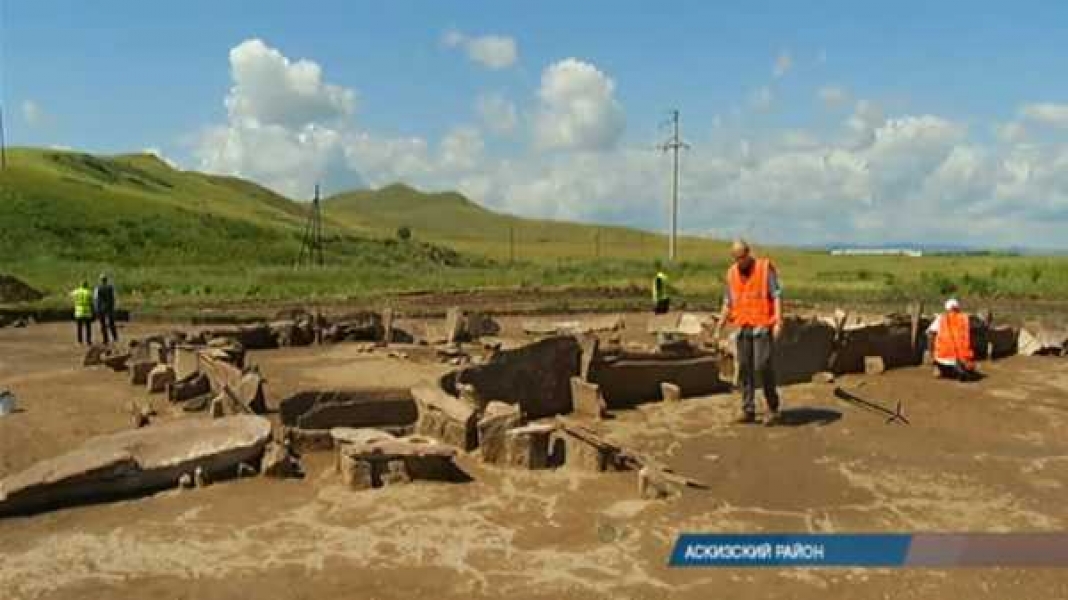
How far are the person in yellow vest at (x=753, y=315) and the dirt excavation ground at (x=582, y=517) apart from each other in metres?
0.53

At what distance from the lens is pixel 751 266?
392 inches

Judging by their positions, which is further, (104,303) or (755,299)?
(104,303)

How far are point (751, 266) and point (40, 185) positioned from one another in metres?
62.9

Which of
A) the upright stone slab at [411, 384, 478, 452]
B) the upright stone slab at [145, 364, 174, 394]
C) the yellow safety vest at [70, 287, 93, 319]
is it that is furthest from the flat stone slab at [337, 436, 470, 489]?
the yellow safety vest at [70, 287, 93, 319]

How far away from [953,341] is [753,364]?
4.67 metres

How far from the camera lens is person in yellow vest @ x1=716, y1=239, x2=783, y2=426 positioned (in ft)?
32.3

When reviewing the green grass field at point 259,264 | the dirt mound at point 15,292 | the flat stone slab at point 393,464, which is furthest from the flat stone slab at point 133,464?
the dirt mound at point 15,292

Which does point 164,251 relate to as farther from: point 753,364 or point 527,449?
point 527,449

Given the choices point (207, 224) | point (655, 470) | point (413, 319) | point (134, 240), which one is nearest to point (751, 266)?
point (655, 470)

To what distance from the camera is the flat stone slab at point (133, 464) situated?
23.4ft

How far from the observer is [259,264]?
55688 millimetres

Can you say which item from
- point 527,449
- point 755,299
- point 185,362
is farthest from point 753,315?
point 185,362

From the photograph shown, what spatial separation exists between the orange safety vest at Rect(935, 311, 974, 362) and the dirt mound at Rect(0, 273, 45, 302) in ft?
84.5

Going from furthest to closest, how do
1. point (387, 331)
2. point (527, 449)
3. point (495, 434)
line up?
point (387, 331) < point (495, 434) < point (527, 449)
